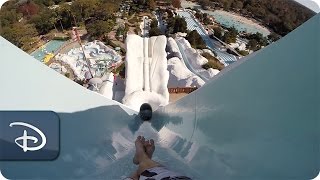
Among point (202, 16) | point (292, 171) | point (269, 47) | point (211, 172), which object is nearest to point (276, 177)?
point (292, 171)

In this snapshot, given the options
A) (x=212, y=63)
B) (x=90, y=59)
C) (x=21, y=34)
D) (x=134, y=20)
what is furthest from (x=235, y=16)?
(x=21, y=34)

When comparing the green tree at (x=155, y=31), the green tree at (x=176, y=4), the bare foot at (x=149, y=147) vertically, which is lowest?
the bare foot at (x=149, y=147)

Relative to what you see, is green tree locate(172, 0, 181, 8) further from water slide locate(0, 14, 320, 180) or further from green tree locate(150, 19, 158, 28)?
water slide locate(0, 14, 320, 180)

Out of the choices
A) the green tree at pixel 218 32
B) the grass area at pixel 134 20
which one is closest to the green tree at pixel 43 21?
the grass area at pixel 134 20

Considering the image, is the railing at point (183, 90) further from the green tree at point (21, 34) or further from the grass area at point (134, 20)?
the green tree at point (21, 34)

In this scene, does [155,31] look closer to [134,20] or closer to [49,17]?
[134,20]

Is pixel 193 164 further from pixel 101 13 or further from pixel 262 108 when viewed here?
pixel 101 13
